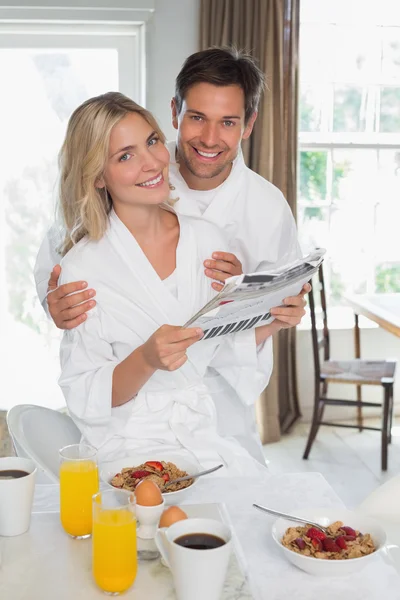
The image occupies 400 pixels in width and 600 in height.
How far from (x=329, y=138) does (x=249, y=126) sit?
8.30 feet

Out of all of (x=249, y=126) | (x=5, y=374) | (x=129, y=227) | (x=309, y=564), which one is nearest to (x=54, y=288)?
(x=129, y=227)

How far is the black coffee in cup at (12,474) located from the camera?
1342 millimetres

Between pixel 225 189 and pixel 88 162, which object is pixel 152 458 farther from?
pixel 225 189

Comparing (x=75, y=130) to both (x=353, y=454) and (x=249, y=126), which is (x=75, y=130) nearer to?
(x=249, y=126)

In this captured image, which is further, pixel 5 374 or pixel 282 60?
pixel 5 374

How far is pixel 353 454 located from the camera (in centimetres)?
411

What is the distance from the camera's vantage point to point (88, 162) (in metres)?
1.87

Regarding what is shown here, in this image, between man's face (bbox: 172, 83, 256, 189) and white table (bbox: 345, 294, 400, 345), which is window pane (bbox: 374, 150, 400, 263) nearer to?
white table (bbox: 345, 294, 400, 345)

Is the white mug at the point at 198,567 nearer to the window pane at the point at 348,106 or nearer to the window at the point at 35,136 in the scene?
the window at the point at 35,136

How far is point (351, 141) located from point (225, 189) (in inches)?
104

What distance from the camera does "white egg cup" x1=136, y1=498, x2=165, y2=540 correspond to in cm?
127

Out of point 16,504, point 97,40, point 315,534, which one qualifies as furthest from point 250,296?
point 97,40

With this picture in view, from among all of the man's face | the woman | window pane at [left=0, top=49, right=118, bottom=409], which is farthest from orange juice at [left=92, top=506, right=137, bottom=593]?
window pane at [left=0, top=49, right=118, bottom=409]

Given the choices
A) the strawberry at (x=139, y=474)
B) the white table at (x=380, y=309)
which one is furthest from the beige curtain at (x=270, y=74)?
the strawberry at (x=139, y=474)
